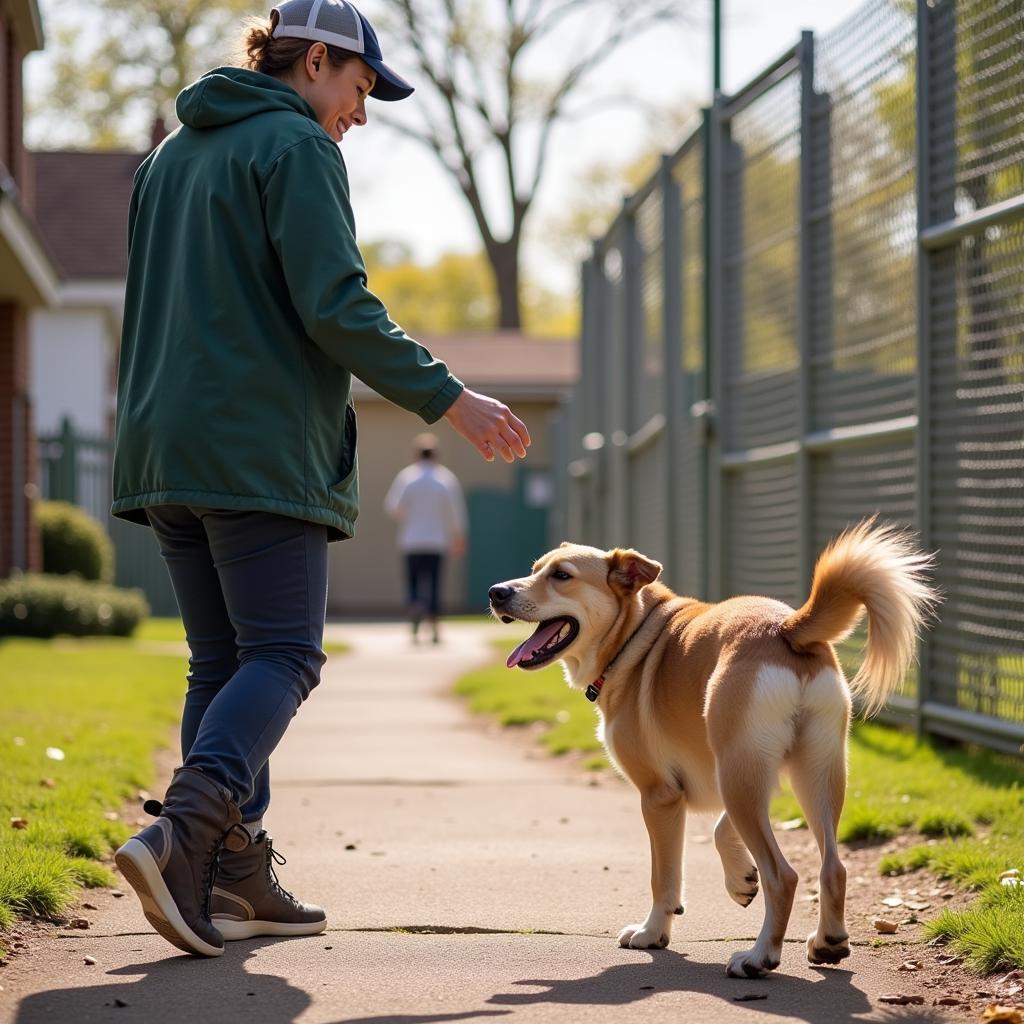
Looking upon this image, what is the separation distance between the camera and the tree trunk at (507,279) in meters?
39.1

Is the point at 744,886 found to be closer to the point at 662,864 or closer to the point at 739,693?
the point at 662,864

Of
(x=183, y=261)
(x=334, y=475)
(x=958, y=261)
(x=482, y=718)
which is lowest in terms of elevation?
(x=482, y=718)

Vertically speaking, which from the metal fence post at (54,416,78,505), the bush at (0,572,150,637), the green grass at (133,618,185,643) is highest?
the metal fence post at (54,416,78,505)

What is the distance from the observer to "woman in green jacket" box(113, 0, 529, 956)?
163 inches

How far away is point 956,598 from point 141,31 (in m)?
36.3

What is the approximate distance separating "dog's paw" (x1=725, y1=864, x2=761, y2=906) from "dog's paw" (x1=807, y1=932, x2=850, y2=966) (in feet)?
1.60

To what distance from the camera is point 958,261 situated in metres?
7.14

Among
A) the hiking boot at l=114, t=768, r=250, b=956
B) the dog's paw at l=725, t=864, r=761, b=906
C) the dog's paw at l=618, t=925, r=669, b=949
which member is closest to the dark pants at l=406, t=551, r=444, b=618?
the dog's paw at l=725, t=864, r=761, b=906

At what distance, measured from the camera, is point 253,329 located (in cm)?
423

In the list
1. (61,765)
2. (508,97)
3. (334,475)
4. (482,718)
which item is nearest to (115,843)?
(61,765)

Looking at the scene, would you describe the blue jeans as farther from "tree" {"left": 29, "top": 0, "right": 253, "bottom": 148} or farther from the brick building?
"tree" {"left": 29, "top": 0, "right": 253, "bottom": 148}

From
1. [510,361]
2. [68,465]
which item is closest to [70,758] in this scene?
[68,465]

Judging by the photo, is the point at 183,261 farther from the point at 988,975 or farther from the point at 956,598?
the point at 956,598

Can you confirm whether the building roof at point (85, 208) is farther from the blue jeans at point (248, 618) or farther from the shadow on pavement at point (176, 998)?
the shadow on pavement at point (176, 998)
